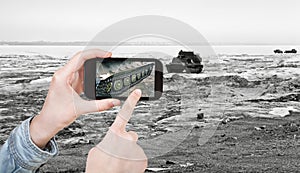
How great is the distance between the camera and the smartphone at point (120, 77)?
2.56 ft

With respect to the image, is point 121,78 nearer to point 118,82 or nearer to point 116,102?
point 118,82

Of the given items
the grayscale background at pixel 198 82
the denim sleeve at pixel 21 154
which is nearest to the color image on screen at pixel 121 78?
the denim sleeve at pixel 21 154

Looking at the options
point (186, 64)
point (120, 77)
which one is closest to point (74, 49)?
point (186, 64)

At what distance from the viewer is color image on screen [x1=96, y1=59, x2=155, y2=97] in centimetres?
81

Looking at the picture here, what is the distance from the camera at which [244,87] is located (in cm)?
159

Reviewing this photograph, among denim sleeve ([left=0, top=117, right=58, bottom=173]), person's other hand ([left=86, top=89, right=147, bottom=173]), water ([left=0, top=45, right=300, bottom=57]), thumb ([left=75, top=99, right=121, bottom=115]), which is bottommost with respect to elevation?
denim sleeve ([left=0, top=117, right=58, bottom=173])

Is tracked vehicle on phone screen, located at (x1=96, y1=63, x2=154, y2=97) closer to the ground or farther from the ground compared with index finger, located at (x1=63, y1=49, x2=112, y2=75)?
closer to the ground

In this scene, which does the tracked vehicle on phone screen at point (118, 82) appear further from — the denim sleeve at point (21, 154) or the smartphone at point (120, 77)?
the denim sleeve at point (21, 154)

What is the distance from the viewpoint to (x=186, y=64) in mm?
1633

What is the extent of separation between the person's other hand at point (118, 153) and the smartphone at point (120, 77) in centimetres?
17

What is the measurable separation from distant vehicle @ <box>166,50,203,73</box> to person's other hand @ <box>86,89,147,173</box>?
0.72 meters

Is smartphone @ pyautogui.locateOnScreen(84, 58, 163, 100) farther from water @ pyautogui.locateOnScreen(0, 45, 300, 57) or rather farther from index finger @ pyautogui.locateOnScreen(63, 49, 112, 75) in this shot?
water @ pyautogui.locateOnScreen(0, 45, 300, 57)

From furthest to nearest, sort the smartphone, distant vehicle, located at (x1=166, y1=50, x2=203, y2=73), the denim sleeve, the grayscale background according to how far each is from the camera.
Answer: the grayscale background → distant vehicle, located at (x1=166, y1=50, x2=203, y2=73) → the smartphone → the denim sleeve

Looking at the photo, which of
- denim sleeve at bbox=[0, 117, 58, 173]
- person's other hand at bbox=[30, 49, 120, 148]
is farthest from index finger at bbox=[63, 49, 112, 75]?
denim sleeve at bbox=[0, 117, 58, 173]
